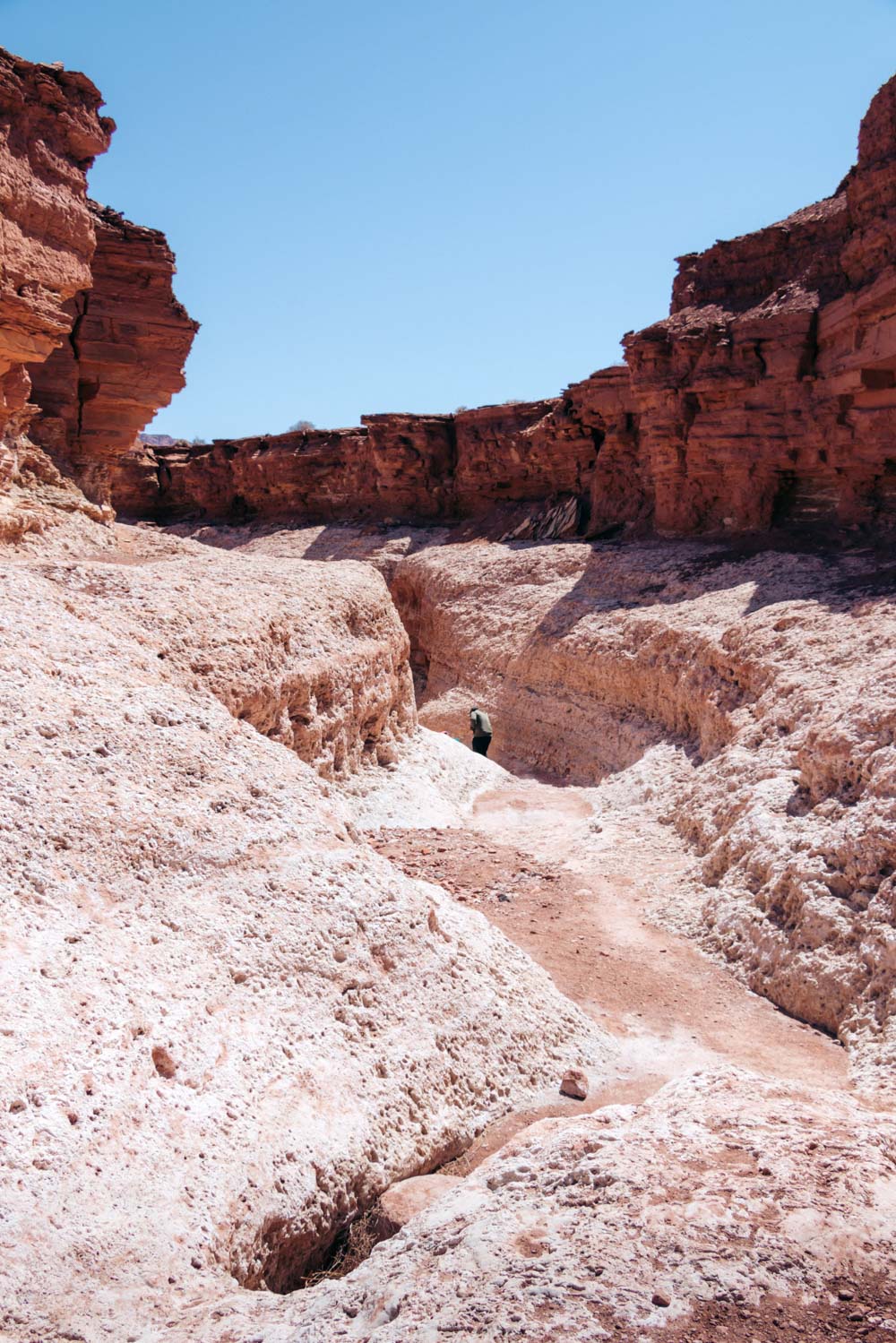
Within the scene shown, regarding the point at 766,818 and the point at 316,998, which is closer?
the point at 316,998

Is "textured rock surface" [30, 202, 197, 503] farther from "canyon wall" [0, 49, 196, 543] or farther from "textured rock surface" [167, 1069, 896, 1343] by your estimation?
"textured rock surface" [167, 1069, 896, 1343]

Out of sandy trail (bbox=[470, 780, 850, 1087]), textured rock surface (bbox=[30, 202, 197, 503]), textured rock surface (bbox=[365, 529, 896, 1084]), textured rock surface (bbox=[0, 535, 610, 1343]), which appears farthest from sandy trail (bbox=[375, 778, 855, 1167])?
textured rock surface (bbox=[30, 202, 197, 503])

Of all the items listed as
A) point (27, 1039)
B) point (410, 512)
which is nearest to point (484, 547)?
point (410, 512)

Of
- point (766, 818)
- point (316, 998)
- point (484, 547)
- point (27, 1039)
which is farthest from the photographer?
point (484, 547)

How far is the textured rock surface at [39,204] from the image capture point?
8859 millimetres

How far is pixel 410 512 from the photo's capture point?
93.8ft

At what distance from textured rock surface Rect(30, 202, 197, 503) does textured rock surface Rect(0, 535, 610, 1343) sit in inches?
246

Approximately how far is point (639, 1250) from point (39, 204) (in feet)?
32.7

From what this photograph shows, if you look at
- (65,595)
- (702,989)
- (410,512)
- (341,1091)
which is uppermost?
(410,512)

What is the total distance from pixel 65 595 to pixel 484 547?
1764 centimetres

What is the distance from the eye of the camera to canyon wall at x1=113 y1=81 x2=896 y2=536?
14.6 meters

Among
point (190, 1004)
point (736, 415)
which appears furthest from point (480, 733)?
point (190, 1004)

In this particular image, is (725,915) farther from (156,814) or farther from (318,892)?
(156,814)

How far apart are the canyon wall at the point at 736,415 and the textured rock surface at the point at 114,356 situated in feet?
31.9
